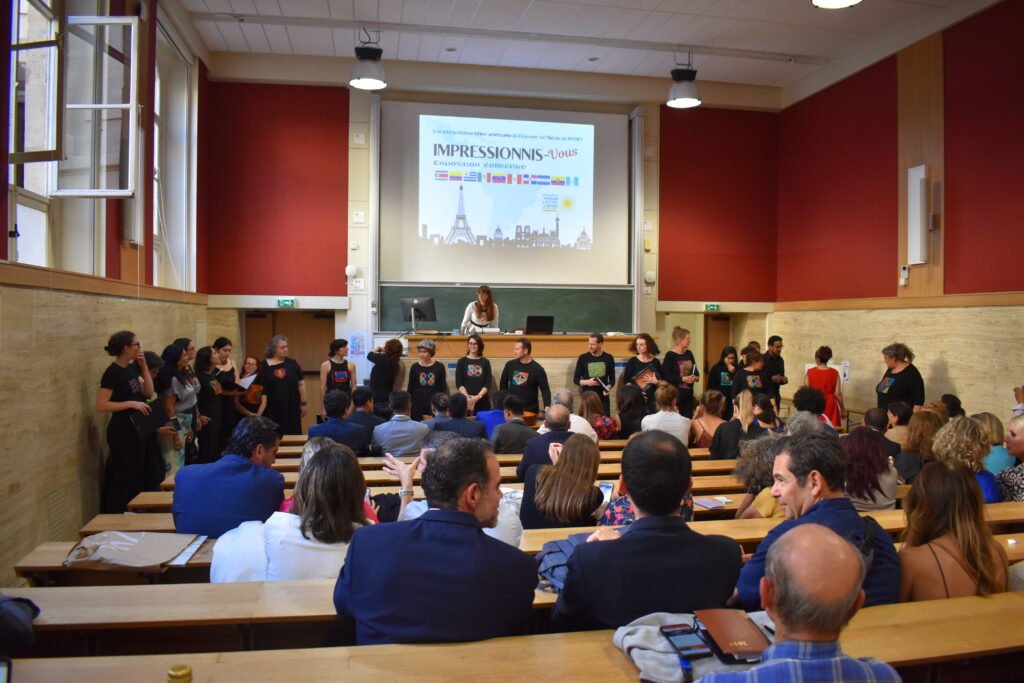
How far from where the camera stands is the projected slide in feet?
32.3

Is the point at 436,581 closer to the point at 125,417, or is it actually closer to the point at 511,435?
the point at 511,435

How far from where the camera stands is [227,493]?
302 centimetres

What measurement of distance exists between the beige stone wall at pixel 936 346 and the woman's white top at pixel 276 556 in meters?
6.95

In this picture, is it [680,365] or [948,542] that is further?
[680,365]

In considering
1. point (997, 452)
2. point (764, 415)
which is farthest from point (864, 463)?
point (997, 452)

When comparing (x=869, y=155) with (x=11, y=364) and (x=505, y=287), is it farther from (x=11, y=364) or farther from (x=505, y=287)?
(x=11, y=364)

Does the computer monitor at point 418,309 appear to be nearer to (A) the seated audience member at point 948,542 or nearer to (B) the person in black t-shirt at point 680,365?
(B) the person in black t-shirt at point 680,365

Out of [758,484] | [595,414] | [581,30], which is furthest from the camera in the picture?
[581,30]

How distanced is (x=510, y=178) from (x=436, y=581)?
865 cm

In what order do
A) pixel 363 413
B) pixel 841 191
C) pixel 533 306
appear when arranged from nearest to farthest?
1. pixel 363 413
2. pixel 841 191
3. pixel 533 306

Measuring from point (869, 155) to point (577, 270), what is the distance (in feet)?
13.3

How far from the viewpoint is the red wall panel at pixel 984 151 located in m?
6.97

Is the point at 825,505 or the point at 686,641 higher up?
the point at 825,505

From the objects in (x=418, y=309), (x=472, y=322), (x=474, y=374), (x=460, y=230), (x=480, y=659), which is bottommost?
(x=480, y=659)
